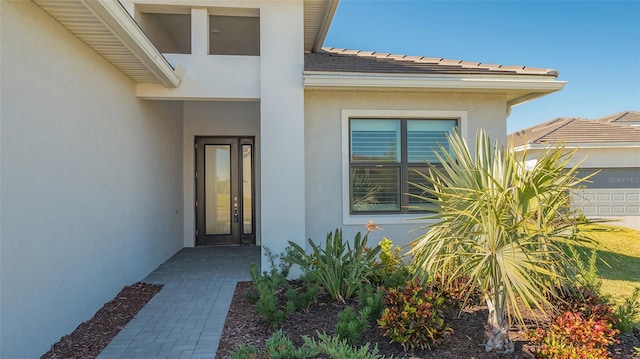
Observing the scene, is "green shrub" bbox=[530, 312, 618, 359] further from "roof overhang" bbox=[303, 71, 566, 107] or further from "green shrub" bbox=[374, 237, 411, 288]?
"roof overhang" bbox=[303, 71, 566, 107]

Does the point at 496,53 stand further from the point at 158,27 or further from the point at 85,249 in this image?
the point at 85,249

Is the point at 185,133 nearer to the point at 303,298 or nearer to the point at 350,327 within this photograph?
the point at 303,298

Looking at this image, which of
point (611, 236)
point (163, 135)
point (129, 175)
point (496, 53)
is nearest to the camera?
point (129, 175)

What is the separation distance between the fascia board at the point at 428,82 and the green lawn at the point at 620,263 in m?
2.87

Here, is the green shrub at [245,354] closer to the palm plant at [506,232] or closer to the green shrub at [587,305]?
the palm plant at [506,232]

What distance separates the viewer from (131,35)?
4.26 metres

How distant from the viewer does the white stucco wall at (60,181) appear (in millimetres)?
3168

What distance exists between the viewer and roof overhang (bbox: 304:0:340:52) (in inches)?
265

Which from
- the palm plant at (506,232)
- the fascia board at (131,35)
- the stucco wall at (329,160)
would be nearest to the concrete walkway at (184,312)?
the stucco wall at (329,160)

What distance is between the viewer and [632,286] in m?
6.43

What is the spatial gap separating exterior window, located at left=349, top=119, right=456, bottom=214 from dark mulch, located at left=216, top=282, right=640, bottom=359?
2.54 metres

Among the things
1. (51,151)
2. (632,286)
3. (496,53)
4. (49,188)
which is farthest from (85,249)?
(496,53)

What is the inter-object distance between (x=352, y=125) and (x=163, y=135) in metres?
4.30

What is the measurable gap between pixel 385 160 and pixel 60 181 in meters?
5.26
